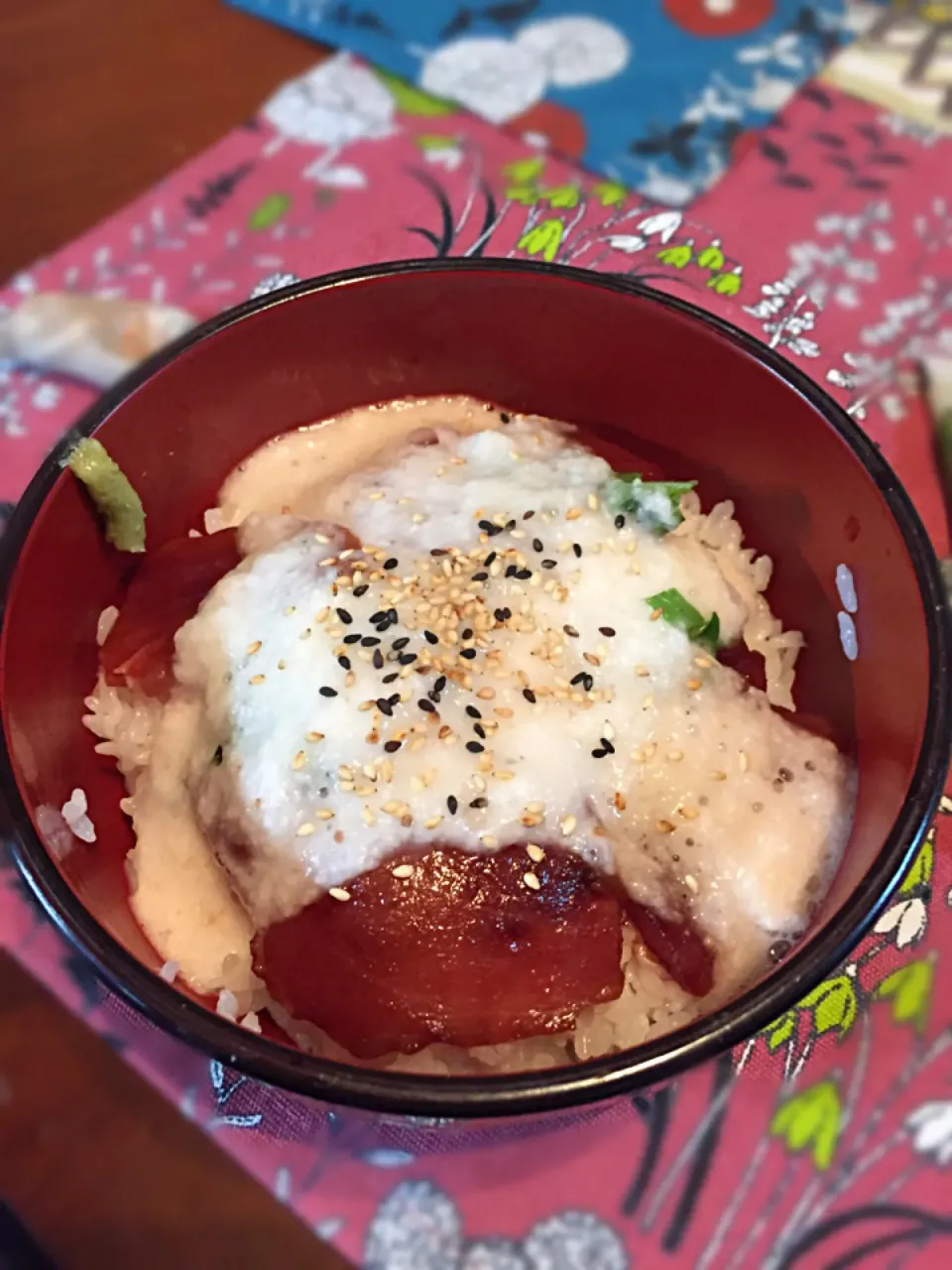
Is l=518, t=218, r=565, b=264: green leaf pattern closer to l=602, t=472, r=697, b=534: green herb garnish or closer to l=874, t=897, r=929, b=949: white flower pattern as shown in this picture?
l=602, t=472, r=697, b=534: green herb garnish

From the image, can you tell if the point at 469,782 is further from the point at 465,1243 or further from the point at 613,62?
the point at 613,62

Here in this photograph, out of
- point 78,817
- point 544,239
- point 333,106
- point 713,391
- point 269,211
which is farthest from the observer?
point 333,106

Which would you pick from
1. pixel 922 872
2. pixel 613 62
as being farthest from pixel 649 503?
pixel 613 62

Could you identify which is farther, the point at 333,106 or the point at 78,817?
the point at 333,106

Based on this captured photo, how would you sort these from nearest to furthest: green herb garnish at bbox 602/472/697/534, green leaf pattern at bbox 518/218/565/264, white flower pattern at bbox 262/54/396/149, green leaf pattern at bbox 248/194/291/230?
green herb garnish at bbox 602/472/697/534 < green leaf pattern at bbox 518/218/565/264 < green leaf pattern at bbox 248/194/291/230 < white flower pattern at bbox 262/54/396/149

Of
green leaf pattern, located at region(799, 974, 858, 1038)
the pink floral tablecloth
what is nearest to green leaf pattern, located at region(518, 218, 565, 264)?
the pink floral tablecloth

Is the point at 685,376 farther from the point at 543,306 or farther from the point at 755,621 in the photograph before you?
the point at 755,621

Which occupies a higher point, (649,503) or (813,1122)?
(649,503)
